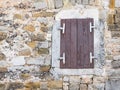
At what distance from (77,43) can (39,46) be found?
58cm

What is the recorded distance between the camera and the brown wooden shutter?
550 centimetres

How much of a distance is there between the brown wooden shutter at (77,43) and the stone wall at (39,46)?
0.15 m

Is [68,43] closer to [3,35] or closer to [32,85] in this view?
[32,85]

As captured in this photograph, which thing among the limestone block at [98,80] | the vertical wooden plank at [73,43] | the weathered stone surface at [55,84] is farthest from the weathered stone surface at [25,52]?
the limestone block at [98,80]

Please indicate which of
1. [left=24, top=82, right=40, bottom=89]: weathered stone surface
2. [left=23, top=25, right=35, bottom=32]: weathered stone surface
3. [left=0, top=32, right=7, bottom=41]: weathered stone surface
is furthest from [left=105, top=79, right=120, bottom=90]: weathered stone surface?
[left=0, top=32, right=7, bottom=41]: weathered stone surface

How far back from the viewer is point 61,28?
5617 millimetres

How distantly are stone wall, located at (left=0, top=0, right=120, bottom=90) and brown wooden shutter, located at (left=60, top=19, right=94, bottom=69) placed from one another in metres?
0.15

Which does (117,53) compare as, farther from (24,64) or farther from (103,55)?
(24,64)

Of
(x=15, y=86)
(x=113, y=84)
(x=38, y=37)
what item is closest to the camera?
(x=113, y=84)

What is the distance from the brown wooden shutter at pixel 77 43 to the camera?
5504 millimetres

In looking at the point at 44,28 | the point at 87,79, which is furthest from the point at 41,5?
the point at 87,79

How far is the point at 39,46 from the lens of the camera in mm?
5609

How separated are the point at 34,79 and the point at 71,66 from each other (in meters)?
0.58

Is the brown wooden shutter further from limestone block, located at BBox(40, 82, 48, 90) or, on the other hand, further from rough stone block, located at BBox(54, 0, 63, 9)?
limestone block, located at BBox(40, 82, 48, 90)
